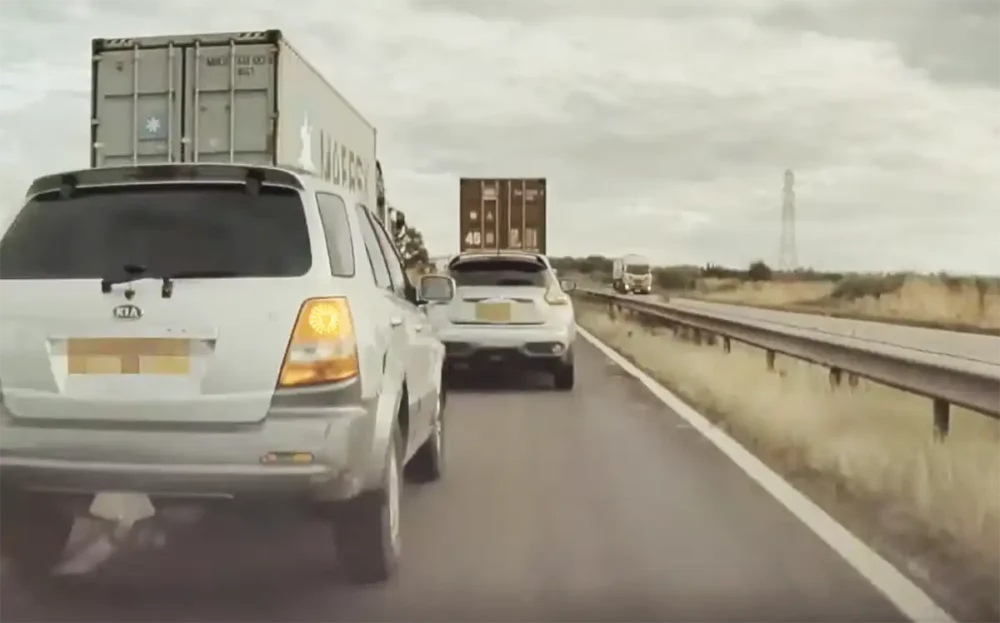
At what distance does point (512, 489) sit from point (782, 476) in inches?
70.0

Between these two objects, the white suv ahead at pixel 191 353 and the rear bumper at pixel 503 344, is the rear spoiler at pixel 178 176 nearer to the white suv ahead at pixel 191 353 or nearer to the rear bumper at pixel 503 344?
the white suv ahead at pixel 191 353

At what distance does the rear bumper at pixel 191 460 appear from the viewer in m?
4.98

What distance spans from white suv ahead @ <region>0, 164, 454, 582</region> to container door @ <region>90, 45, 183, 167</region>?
27.0 feet

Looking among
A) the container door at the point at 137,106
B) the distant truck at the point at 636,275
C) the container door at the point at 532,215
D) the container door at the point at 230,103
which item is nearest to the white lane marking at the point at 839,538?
the container door at the point at 230,103

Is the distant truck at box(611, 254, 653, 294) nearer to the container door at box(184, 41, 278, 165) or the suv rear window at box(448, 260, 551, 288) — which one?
the suv rear window at box(448, 260, 551, 288)

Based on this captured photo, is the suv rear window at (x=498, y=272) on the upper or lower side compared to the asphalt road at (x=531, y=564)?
upper

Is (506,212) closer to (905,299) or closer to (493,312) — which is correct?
(905,299)

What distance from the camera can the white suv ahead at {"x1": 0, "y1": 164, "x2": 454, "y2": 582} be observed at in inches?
197

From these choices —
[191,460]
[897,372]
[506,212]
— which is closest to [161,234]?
[191,460]

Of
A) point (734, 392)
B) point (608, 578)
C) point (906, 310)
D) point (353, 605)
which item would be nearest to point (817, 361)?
point (734, 392)

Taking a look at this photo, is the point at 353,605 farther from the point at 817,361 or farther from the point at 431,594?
the point at 817,361

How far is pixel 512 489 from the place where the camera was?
7.96m

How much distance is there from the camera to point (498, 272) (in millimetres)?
14703

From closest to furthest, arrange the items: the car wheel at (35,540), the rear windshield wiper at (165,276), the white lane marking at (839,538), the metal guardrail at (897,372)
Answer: the rear windshield wiper at (165,276) < the white lane marking at (839,538) < the car wheel at (35,540) < the metal guardrail at (897,372)
